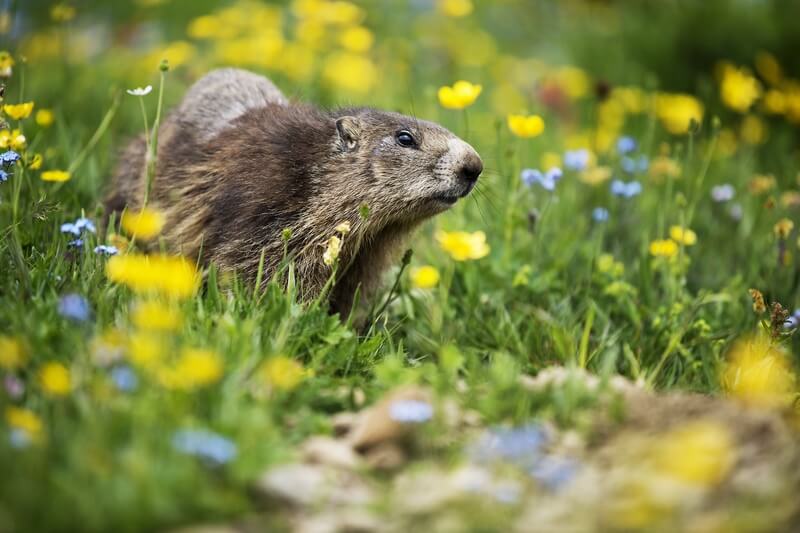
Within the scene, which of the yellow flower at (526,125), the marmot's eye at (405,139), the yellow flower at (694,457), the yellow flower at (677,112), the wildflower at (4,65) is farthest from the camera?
the yellow flower at (677,112)

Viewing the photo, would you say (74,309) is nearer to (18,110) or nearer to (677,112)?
(18,110)

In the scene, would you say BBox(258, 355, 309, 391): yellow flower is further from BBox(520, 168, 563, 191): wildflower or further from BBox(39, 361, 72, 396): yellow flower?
BBox(520, 168, 563, 191): wildflower

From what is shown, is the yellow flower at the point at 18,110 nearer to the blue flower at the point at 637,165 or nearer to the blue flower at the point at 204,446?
the blue flower at the point at 204,446

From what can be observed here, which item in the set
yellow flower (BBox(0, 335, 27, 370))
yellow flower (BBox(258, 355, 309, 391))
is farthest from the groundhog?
yellow flower (BBox(0, 335, 27, 370))

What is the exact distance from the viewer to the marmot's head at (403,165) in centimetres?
415

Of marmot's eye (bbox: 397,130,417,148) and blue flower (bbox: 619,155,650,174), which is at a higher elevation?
marmot's eye (bbox: 397,130,417,148)

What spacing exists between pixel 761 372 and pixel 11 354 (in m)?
2.72

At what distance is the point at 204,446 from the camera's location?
2332mm

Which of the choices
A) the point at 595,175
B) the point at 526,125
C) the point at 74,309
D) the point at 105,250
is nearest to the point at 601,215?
the point at 595,175

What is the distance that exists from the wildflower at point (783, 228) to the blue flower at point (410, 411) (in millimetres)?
2702

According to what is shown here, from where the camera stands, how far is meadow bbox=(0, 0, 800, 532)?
7.73ft

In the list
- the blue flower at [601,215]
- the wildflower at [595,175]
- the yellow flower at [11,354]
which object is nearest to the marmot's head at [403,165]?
the blue flower at [601,215]

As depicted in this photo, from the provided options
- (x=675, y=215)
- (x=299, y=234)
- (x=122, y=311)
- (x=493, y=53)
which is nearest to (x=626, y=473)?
(x=122, y=311)

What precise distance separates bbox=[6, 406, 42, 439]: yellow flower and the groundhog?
159cm
